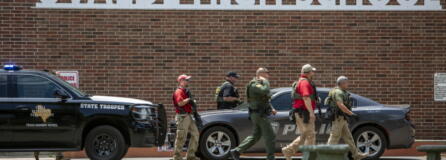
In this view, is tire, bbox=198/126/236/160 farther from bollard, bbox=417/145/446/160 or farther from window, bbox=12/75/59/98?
bollard, bbox=417/145/446/160

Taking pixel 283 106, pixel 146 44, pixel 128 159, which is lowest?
pixel 128 159

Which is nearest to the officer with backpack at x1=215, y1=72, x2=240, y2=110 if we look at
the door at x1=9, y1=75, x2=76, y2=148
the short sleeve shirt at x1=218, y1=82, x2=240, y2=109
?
the short sleeve shirt at x1=218, y1=82, x2=240, y2=109

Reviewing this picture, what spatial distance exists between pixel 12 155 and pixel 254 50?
5701 millimetres

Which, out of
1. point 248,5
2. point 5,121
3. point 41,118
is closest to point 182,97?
point 41,118

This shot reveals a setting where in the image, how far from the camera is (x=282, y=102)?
15.6 meters

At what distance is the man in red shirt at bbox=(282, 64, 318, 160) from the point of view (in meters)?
13.3

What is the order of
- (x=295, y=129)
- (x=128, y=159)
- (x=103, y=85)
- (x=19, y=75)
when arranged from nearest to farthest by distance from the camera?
(x=19, y=75), (x=295, y=129), (x=128, y=159), (x=103, y=85)

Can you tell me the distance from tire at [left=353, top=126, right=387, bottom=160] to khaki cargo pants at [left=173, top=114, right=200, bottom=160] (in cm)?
306

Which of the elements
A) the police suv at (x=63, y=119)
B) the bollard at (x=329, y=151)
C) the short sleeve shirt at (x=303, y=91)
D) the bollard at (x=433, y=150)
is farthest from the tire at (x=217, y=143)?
the bollard at (x=329, y=151)

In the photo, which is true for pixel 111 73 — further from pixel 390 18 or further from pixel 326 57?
pixel 390 18

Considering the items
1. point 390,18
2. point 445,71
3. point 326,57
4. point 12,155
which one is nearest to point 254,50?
point 326,57

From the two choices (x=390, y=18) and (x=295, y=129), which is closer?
(x=295, y=129)

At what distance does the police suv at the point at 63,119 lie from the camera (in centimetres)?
1354

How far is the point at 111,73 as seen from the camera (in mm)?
18656
